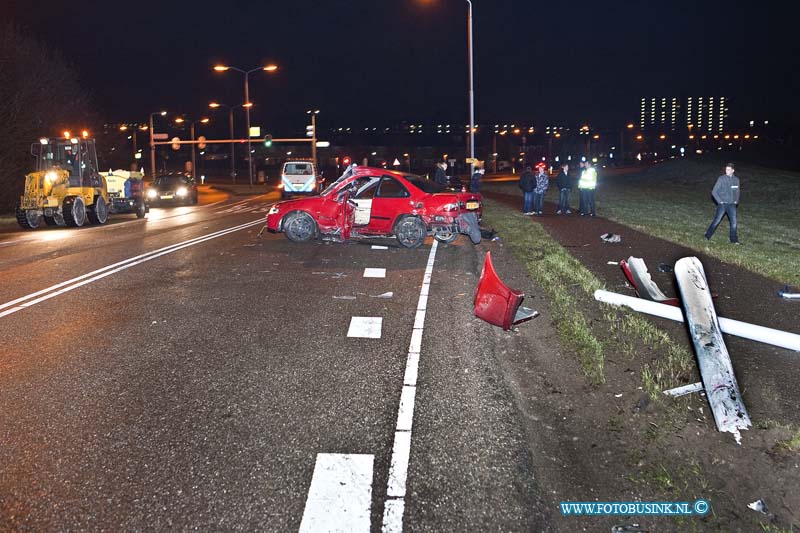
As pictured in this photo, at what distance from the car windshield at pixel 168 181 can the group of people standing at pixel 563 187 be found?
20.9m

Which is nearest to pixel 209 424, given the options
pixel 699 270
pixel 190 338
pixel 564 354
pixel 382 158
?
pixel 190 338

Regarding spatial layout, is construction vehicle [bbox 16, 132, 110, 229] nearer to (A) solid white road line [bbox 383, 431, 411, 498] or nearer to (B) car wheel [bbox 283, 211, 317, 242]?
(B) car wheel [bbox 283, 211, 317, 242]

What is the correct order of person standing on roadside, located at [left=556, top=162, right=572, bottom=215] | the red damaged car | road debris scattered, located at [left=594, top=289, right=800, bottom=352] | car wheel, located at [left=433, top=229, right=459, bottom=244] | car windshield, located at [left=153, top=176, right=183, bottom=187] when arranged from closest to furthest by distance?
road debris scattered, located at [left=594, top=289, right=800, bottom=352], the red damaged car, car wheel, located at [left=433, top=229, right=459, bottom=244], person standing on roadside, located at [left=556, top=162, right=572, bottom=215], car windshield, located at [left=153, top=176, right=183, bottom=187]

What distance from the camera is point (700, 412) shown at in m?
5.04

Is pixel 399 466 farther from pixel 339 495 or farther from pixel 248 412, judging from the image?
pixel 248 412

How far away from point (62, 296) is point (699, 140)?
16714cm

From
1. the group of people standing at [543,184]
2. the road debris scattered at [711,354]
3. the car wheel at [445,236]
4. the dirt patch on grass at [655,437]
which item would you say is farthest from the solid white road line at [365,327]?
the group of people standing at [543,184]

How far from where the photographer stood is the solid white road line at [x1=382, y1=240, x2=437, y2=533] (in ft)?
12.0

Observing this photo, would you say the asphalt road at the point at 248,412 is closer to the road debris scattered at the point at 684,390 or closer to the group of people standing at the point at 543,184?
the road debris scattered at the point at 684,390

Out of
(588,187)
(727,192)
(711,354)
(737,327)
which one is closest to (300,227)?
(727,192)

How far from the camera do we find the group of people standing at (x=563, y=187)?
2105 centimetres

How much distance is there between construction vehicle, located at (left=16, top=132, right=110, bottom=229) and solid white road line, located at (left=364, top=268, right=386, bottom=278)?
46.1ft

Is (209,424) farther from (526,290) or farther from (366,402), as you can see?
(526,290)

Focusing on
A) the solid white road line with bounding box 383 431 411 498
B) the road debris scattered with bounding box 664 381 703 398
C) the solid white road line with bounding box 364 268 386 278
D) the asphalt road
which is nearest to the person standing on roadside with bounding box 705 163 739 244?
the asphalt road
